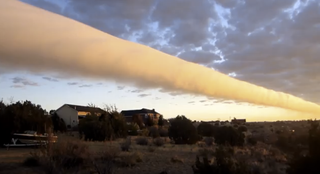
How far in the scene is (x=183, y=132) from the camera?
40.2 metres

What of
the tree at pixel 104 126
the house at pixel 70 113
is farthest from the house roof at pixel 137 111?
the tree at pixel 104 126

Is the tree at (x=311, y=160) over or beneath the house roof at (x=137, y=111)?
beneath

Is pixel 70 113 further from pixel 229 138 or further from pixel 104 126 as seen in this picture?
pixel 229 138

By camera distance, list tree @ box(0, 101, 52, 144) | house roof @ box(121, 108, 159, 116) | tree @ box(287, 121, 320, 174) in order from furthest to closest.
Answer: house roof @ box(121, 108, 159, 116)
tree @ box(0, 101, 52, 144)
tree @ box(287, 121, 320, 174)

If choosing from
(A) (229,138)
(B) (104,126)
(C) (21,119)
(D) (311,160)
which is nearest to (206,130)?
(A) (229,138)

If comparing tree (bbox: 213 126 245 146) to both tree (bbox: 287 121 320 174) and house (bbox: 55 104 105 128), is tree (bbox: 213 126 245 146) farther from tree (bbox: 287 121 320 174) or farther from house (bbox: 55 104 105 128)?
house (bbox: 55 104 105 128)

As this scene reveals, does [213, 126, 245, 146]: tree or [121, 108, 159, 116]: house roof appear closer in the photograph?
[213, 126, 245, 146]: tree

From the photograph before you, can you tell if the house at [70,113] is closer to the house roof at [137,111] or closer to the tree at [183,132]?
the house roof at [137,111]

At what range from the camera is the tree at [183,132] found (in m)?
40.2

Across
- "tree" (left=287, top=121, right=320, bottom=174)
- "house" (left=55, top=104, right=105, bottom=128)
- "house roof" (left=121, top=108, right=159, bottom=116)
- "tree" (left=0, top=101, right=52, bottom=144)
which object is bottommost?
"tree" (left=287, top=121, right=320, bottom=174)

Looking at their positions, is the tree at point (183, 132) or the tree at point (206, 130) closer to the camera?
the tree at point (183, 132)

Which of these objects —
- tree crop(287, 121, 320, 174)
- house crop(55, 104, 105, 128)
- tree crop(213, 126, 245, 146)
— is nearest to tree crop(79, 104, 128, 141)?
tree crop(213, 126, 245, 146)

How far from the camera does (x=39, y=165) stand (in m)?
18.0

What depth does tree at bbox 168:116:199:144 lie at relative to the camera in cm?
4019
